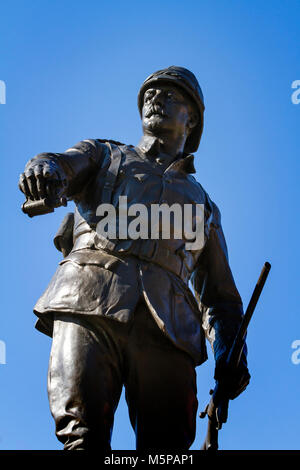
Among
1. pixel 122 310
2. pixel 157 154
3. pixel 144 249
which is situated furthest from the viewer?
pixel 157 154

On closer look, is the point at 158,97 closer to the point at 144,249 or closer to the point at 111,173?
the point at 111,173

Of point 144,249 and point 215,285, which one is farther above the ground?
point 144,249

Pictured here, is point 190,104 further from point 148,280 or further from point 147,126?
point 148,280

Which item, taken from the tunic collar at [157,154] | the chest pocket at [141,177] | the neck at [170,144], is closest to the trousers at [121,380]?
the chest pocket at [141,177]

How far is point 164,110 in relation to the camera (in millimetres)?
8297

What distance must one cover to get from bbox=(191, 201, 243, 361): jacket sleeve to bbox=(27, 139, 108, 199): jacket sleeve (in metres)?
1.17

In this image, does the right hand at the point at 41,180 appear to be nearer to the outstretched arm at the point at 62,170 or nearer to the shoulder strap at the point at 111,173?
the outstretched arm at the point at 62,170

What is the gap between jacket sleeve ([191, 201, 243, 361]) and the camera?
808 cm

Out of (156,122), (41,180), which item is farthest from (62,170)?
(156,122)

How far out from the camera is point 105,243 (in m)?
7.25

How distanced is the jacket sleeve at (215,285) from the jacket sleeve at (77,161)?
1170 mm

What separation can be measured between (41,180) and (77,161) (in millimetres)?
755

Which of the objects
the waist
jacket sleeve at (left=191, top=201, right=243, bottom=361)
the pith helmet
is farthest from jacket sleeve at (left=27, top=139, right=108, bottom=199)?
jacket sleeve at (left=191, top=201, right=243, bottom=361)

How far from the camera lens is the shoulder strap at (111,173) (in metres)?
7.54
